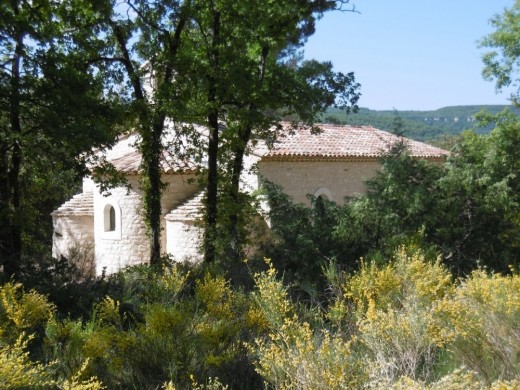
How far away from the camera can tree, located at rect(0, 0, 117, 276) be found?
405 inches

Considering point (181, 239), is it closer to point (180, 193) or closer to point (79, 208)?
point (180, 193)

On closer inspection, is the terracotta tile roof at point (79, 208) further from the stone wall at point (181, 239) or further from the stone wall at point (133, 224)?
the stone wall at point (181, 239)

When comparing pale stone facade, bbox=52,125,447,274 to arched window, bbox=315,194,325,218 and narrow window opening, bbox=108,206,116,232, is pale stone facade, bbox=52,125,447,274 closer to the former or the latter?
narrow window opening, bbox=108,206,116,232

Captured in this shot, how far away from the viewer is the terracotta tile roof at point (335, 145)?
1884 centimetres

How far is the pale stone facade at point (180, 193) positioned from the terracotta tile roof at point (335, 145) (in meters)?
0.03

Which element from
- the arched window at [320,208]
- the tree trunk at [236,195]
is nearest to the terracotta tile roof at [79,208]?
the tree trunk at [236,195]

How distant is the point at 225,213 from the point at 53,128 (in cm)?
514

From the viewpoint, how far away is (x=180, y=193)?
62.5 ft

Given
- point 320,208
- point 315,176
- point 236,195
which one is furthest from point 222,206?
point 315,176

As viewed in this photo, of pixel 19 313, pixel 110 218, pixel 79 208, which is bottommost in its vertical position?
pixel 110 218

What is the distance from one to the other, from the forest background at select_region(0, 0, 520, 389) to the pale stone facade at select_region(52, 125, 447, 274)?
9.95 ft

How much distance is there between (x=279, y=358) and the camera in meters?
4.55

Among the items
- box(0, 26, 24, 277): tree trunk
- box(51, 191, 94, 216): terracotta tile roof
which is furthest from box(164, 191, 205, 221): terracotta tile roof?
box(0, 26, 24, 277): tree trunk

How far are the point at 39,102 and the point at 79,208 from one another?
1124cm
